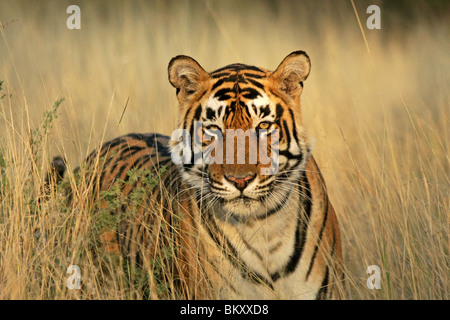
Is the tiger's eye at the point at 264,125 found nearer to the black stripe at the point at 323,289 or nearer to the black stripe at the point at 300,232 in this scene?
the black stripe at the point at 300,232

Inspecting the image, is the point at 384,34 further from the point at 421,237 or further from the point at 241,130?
the point at 241,130

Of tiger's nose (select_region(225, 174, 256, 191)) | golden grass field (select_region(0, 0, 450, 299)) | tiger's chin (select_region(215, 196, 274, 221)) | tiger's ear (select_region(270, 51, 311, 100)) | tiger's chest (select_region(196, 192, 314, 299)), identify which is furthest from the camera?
golden grass field (select_region(0, 0, 450, 299))

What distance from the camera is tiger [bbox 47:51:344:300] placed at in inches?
146

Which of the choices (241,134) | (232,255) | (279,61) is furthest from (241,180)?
(279,61)

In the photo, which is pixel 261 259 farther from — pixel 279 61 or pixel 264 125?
pixel 279 61

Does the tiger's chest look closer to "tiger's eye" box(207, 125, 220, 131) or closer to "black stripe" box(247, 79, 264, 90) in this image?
"tiger's eye" box(207, 125, 220, 131)

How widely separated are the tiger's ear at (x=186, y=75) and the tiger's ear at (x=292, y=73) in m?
0.42

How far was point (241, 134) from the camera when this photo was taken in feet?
12.0

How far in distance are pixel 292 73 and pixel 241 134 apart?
55 centimetres

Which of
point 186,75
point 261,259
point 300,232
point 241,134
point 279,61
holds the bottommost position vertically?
point 261,259

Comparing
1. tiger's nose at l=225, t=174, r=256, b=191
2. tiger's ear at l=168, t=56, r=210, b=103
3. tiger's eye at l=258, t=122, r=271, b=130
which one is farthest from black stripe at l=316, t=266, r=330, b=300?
tiger's ear at l=168, t=56, r=210, b=103

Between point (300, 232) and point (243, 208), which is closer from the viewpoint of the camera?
point (243, 208)

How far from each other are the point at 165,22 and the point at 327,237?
4832mm

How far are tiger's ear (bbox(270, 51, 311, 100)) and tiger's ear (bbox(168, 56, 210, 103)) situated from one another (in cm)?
42
